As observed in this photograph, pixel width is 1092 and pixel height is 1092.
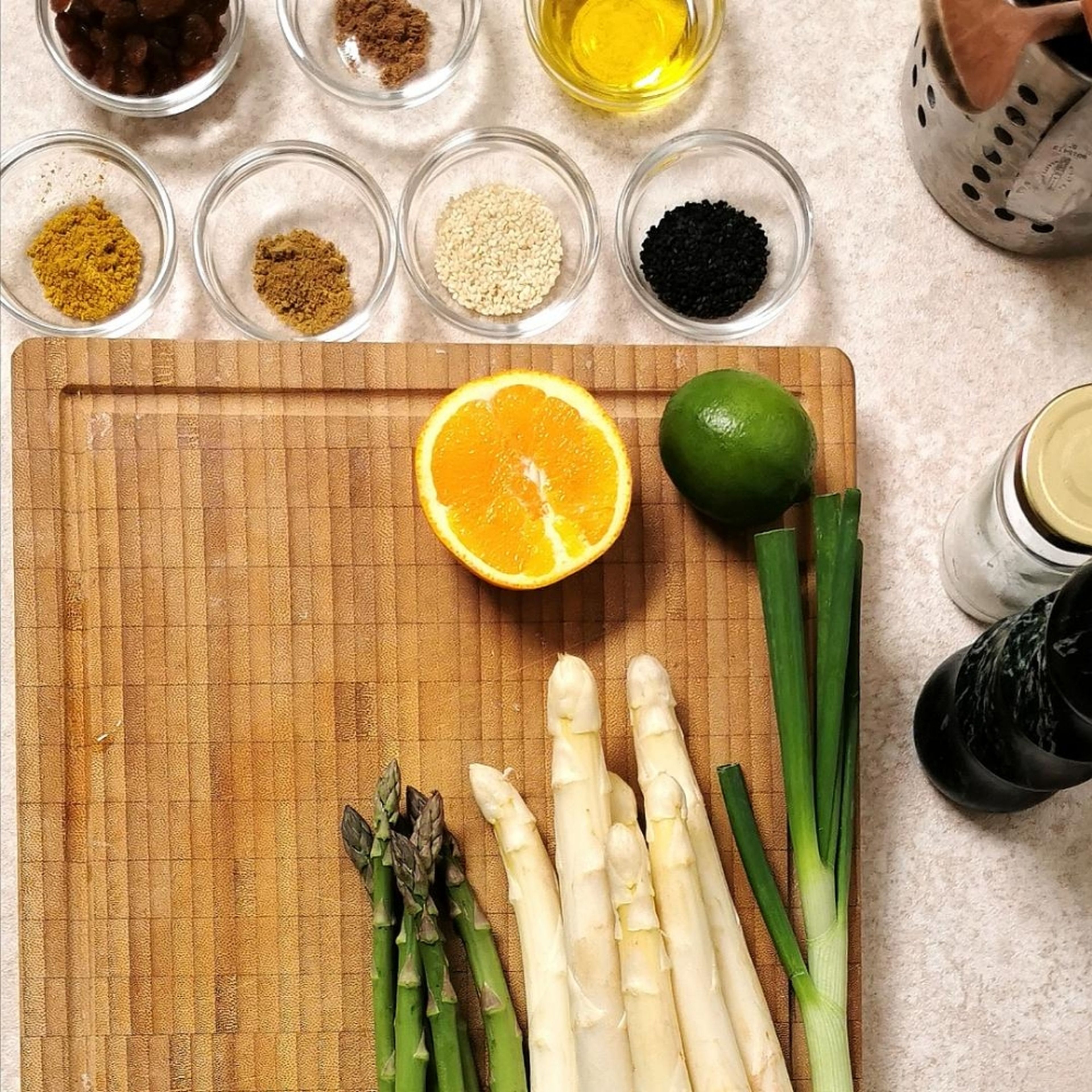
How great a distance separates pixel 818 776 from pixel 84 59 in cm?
133

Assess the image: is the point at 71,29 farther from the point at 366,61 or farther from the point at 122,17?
the point at 366,61

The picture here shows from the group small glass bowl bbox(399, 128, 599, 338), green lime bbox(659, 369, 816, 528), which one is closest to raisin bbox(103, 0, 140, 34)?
small glass bowl bbox(399, 128, 599, 338)

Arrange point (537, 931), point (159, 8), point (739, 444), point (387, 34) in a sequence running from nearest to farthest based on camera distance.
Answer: point (739, 444) → point (537, 931) → point (159, 8) → point (387, 34)

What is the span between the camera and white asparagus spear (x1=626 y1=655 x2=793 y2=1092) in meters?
1.42

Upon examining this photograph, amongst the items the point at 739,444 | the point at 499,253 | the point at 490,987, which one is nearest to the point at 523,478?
the point at 739,444


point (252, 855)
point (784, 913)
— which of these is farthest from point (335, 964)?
point (784, 913)

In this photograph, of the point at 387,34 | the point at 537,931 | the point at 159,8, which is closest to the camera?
the point at 537,931

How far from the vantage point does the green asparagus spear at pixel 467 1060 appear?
1.42 metres

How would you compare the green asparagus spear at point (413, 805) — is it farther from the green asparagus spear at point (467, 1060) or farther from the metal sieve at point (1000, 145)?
the metal sieve at point (1000, 145)

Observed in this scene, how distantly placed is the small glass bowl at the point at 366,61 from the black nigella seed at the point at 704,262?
0.37 meters

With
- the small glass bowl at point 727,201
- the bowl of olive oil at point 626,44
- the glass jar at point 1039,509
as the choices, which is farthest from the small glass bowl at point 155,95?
the glass jar at point 1039,509

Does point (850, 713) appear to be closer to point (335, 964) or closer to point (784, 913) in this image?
point (784, 913)

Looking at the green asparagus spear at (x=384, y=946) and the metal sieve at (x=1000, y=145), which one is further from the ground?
the metal sieve at (x=1000, y=145)

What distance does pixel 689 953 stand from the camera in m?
1.37
